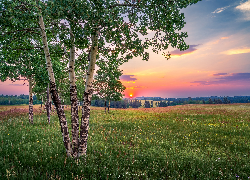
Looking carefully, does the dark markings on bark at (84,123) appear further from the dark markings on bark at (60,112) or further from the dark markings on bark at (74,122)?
the dark markings on bark at (60,112)

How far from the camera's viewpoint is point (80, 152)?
5.52 m

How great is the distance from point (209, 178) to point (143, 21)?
661 centimetres

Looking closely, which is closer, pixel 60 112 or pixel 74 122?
pixel 60 112

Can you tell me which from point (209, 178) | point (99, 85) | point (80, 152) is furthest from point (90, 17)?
point (99, 85)

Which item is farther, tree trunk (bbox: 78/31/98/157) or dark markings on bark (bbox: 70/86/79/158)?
dark markings on bark (bbox: 70/86/79/158)

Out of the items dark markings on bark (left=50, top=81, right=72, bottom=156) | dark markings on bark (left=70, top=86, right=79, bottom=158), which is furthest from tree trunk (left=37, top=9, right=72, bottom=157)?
dark markings on bark (left=70, top=86, right=79, bottom=158)

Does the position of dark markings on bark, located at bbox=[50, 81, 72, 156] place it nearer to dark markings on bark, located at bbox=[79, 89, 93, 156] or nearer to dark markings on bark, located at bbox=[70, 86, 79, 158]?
dark markings on bark, located at bbox=[70, 86, 79, 158]

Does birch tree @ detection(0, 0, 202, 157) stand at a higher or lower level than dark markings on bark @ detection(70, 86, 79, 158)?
higher

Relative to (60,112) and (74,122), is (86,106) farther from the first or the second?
(60,112)

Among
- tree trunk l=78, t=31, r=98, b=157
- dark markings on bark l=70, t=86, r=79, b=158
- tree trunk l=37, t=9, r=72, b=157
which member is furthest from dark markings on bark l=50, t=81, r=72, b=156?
tree trunk l=78, t=31, r=98, b=157

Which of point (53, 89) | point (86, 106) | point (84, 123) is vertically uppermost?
point (53, 89)

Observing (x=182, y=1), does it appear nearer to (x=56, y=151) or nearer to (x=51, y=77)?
(x=51, y=77)

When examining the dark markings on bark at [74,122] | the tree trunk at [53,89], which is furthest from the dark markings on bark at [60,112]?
the dark markings on bark at [74,122]

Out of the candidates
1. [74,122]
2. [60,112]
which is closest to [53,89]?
[60,112]
